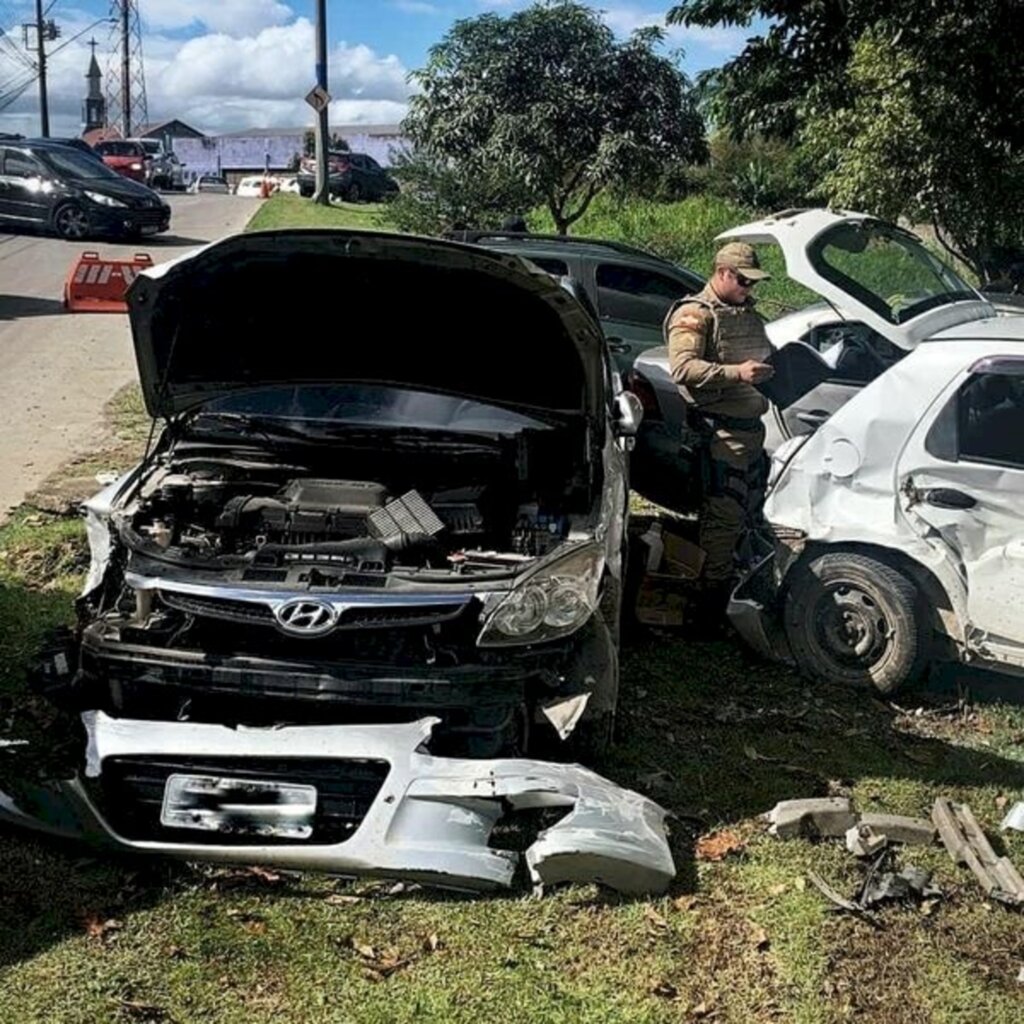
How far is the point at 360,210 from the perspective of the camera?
97.1ft

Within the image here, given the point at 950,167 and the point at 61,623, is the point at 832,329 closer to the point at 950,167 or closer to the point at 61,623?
the point at 950,167

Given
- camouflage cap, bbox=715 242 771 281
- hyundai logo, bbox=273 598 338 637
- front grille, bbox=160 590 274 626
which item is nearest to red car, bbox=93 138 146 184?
camouflage cap, bbox=715 242 771 281

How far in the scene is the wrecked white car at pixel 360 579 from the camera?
145 inches

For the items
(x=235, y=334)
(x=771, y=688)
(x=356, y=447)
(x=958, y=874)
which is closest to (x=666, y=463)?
(x=771, y=688)

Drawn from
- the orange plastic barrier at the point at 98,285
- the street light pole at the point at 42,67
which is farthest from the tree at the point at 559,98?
the street light pole at the point at 42,67

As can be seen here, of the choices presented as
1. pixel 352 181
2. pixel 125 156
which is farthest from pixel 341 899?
pixel 125 156

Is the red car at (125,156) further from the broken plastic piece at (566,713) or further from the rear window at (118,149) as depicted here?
the broken plastic piece at (566,713)

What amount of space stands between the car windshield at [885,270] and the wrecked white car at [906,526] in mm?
1142

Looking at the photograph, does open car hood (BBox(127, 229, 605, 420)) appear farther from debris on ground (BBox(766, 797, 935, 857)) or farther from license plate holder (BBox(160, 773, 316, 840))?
license plate holder (BBox(160, 773, 316, 840))

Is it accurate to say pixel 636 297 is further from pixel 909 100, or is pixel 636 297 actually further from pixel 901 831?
pixel 901 831

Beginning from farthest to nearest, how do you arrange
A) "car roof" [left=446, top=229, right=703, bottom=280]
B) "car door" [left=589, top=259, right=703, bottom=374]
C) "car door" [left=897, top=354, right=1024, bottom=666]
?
"car door" [left=589, top=259, right=703, bottom=374]
"car roof" [left=446, top=229, right=703, bottom=280]
"car door" [left=897, top=354, right=1024, bottom=666]

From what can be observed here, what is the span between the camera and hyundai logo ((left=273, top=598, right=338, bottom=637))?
3.79 m

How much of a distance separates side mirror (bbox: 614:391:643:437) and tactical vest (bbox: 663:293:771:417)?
31.5 inches

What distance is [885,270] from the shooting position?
22.5ft
